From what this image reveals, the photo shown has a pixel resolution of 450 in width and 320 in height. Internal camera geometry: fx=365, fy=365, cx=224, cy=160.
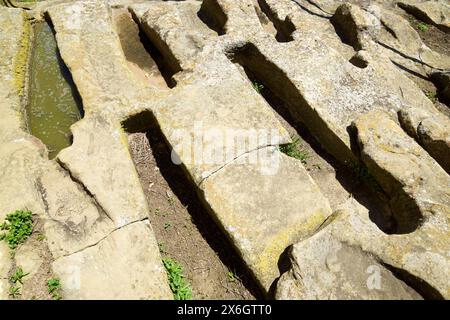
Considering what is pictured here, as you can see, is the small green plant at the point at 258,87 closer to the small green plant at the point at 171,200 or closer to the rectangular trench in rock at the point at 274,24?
the rectangular trench in rock at the point at 274,24

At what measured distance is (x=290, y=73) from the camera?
209 inches

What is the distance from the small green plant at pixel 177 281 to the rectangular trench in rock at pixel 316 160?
204 cm

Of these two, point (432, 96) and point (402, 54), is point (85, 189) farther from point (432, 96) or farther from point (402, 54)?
point (402, 54)

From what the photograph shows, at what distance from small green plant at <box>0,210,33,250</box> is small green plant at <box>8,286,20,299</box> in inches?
17.1

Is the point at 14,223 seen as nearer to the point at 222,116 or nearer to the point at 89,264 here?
the point at 89,264

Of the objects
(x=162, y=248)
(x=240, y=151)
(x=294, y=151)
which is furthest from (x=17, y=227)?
(x=294, y=151)

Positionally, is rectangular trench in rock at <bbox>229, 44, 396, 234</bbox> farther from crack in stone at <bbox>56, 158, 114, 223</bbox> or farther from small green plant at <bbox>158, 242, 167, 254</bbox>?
crack in stone at <bbox>56, 158, 114, 223</bbox>

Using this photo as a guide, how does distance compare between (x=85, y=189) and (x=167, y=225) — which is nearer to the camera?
(x=85, y=189)

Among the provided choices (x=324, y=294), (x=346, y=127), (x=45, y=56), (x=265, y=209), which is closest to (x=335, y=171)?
(x=346, y=127)

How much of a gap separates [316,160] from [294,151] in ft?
1.15

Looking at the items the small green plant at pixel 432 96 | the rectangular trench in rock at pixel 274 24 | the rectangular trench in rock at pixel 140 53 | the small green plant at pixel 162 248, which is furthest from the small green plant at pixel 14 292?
the small green plant at pixel 432 96

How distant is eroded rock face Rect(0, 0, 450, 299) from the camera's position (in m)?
3.59

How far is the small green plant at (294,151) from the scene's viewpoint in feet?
15.8

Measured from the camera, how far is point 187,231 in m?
4.26
